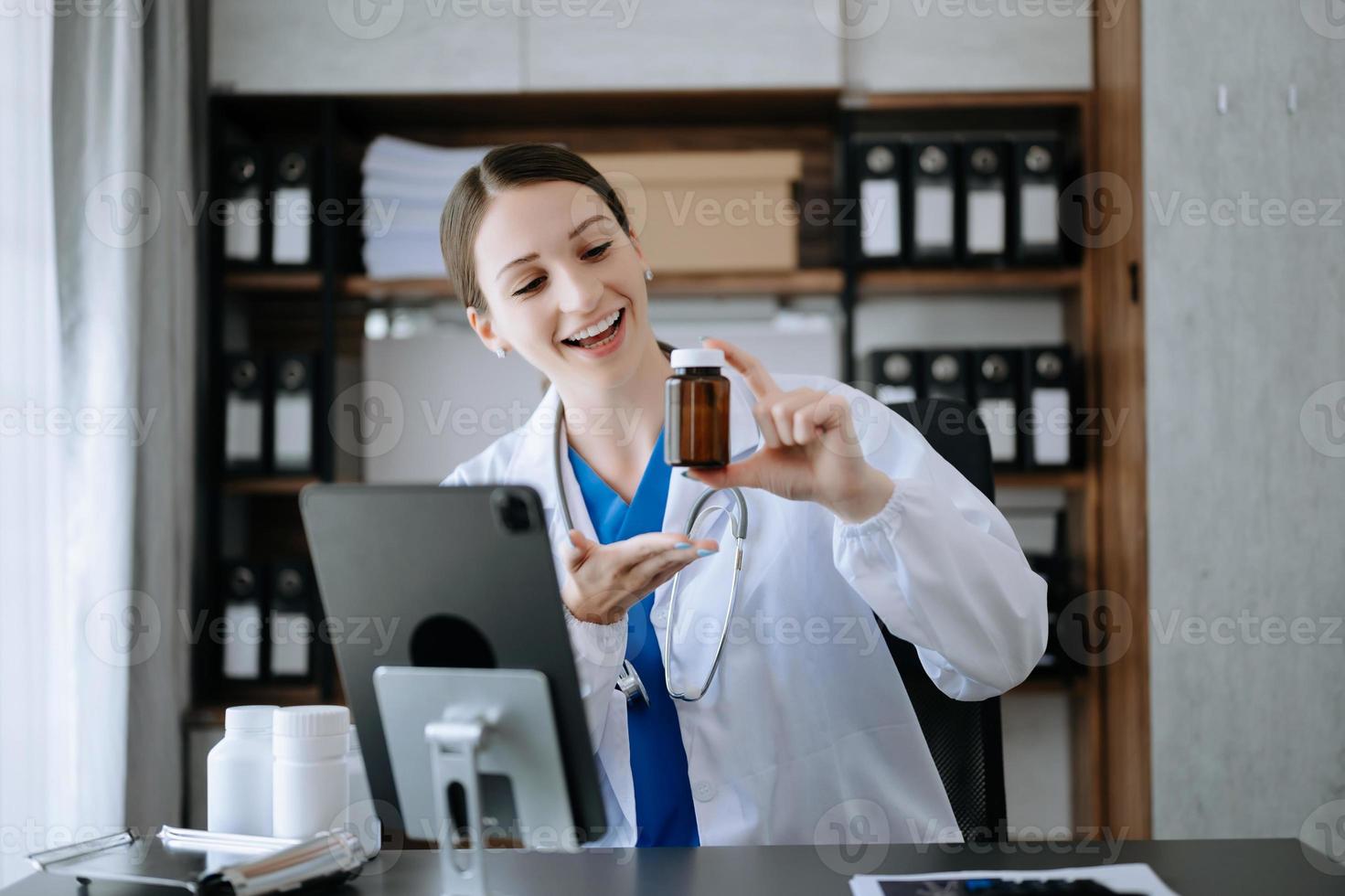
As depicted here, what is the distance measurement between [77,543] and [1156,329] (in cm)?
210

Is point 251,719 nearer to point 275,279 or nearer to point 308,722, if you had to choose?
point 308,722

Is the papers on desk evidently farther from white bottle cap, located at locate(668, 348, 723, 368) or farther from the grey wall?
the grey wall

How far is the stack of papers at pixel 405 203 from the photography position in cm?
233

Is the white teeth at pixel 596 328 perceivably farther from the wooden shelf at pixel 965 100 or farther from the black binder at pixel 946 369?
the wooden shelf at pixel 965 100

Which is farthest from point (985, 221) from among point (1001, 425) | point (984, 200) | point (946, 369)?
point (1001, 425)

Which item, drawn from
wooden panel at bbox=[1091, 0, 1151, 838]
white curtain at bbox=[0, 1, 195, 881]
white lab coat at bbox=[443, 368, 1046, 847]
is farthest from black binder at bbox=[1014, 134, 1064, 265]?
white curtain at bbox=[0, 1, 195, 881]

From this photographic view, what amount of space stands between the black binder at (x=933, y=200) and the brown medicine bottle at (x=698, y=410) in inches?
57.7

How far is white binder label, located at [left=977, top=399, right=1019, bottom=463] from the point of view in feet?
7.34

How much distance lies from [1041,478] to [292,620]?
162cm

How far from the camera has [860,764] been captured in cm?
128

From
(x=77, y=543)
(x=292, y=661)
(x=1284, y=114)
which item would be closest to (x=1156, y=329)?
(x=1284, y=114)

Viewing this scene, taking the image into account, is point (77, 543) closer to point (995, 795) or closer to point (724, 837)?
point (724, 837)

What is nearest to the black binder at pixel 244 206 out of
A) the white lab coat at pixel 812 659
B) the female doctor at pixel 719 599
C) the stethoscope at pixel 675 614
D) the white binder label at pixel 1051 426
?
the female doctor at pixel 719 599

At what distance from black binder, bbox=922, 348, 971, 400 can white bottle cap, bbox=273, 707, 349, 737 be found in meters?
1.61
